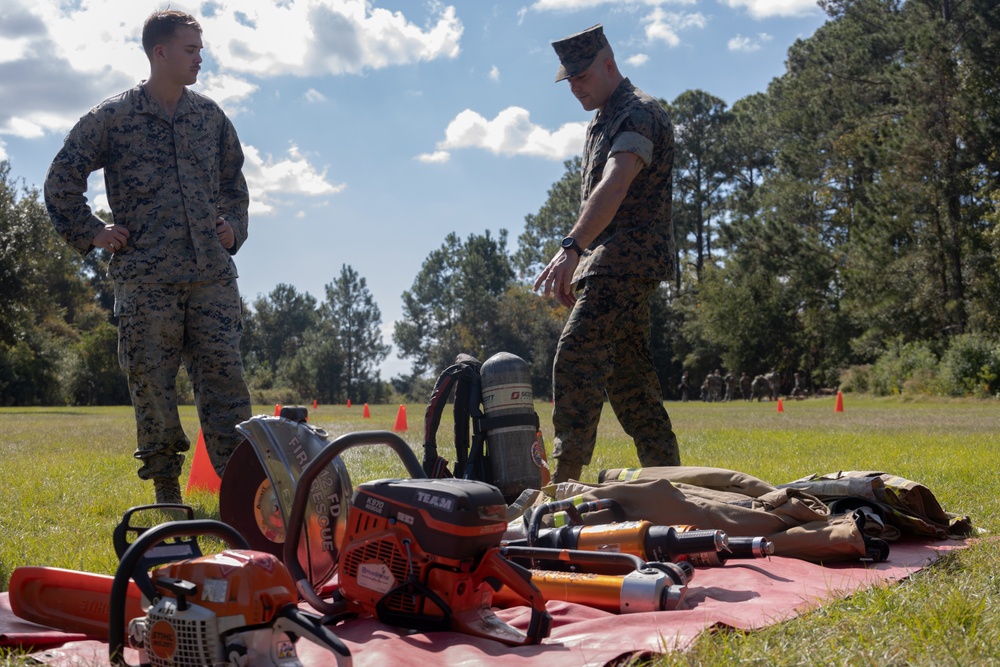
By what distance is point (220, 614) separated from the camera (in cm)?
212

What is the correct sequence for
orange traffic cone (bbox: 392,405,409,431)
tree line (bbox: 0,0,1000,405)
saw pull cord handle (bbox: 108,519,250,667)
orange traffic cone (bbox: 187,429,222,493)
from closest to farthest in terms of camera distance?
saw pull cord handle (bbox: 108,519,250,667) → orange traffic cone (bbox: 187,429,222,493) → orange traffic cone (bbox: 392,405,409,431) → tree line (bbox: 0,0,1000,405)

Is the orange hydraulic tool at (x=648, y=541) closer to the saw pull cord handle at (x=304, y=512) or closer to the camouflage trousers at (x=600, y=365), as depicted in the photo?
the saw pull cord handle at (x=304, y=512)

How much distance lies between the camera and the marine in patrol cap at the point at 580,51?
529 centimetres

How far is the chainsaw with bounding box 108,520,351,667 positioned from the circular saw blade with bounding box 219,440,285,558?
1265 millimetres

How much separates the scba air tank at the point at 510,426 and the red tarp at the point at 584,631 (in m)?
1.65

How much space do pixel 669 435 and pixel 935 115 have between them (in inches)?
1311

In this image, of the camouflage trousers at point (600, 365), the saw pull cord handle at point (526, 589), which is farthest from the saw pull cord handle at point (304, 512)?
the camouflage trousers at point (600, 365)

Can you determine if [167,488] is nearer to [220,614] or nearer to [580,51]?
[220,614]

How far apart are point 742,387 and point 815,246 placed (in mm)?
8417

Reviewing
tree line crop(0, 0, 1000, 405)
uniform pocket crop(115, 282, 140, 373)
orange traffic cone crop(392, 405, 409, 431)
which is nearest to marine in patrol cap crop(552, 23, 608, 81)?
uniform pocket crop(115, 282, 140, 373)

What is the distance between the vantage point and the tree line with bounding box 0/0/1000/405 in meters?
33.6

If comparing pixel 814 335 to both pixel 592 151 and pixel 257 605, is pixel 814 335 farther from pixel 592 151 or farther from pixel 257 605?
pixel 257 605

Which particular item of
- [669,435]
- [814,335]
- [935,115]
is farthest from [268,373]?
[669,435]

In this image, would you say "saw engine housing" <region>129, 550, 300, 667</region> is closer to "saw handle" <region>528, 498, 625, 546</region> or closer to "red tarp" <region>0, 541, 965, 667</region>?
"red tarp" <region>0, 541, 965, 667</region>
